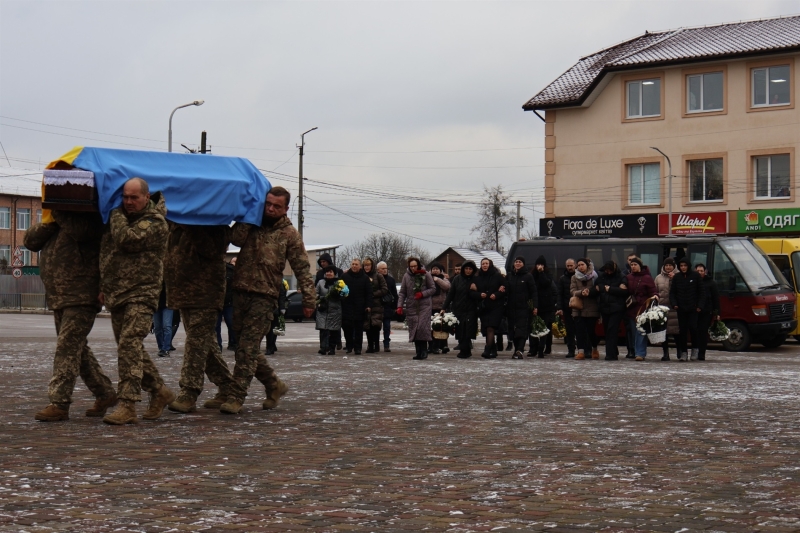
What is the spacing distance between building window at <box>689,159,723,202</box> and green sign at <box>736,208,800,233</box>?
135 cm

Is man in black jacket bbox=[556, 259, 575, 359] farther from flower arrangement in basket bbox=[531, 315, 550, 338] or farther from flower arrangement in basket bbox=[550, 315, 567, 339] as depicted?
flower arrangement in basket bbox=[550, 315, 567, 339]

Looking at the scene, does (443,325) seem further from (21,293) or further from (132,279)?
(21,293)

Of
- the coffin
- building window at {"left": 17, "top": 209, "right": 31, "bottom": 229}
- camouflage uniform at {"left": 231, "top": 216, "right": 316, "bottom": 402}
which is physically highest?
building window at {"left": 17, "top": 209, "right": 31, "bottom": 229}

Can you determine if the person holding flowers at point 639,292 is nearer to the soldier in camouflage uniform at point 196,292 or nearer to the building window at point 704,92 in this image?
the soldier in camouflage uniform at point 196,292

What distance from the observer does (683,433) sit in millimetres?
8852

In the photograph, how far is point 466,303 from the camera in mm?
21250

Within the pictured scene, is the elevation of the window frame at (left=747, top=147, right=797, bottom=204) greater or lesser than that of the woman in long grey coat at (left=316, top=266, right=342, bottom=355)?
greater

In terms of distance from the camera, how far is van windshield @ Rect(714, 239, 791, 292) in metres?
25.4

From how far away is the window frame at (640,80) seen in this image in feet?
140

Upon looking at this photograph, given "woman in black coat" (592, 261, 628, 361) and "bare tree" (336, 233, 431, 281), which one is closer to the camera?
"woman in black coat" (592, 261, 628, 361)

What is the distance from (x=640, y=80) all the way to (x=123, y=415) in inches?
1452

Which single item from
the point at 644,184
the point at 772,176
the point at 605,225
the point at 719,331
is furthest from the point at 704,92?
the point at 719,331

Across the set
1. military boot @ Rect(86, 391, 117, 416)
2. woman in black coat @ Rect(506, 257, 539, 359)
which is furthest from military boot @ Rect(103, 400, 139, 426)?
woman in black coat @ Rect(506, 257, 539, 359)

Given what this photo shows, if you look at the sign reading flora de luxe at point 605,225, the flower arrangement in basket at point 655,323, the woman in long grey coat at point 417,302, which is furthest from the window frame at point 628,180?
the flower arrangement in basket at point 655,323
